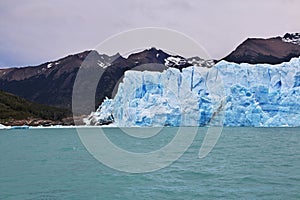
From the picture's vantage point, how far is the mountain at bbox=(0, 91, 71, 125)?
303 ft

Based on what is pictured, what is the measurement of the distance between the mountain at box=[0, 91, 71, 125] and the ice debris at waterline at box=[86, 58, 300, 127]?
43262mm

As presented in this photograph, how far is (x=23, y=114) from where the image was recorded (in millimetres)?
98062

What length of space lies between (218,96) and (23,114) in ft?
206

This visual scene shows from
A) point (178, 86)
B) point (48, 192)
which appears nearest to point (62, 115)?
point (178, 86)

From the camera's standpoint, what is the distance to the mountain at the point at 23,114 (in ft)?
303

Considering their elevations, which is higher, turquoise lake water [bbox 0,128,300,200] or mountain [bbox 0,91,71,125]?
mountain [bbox 0,91,71,125]

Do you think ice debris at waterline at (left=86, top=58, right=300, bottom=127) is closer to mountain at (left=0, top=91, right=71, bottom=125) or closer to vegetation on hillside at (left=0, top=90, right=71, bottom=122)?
mountain at (left=0, top=91, right=71, bottom=125)

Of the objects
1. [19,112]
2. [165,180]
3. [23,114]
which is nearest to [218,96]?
[165,180]

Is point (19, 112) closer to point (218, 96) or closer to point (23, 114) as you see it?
point (23, 114)

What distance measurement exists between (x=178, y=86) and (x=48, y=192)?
45.4 meters

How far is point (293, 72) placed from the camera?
50.9 meters

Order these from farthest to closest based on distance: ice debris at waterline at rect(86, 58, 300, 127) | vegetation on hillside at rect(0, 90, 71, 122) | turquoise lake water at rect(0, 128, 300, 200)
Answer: vegetation on hillside at rect(0, 90, 71, 122)
ice debris at waterline at rect(86, 58, 300, 127)
turquoise lake water at rect(0, 128, 300, 200)

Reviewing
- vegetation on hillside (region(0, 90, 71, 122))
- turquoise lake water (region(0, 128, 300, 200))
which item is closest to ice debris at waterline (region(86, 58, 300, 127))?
turquoise lake water (region(0, 128, 300, 200))

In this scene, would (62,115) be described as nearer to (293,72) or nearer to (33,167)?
(293,72)
